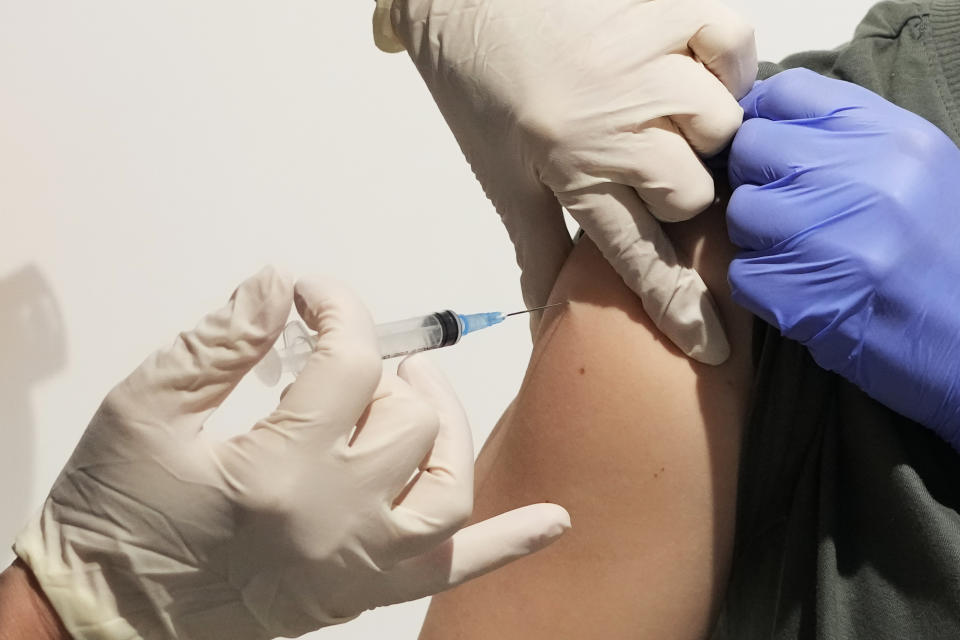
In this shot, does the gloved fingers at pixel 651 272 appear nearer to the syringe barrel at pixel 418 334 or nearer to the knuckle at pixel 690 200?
the knuckle at pixel 690 200

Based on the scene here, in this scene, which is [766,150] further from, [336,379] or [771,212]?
[336,379]

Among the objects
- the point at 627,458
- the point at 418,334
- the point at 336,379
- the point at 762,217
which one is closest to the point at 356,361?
the point at 336,379

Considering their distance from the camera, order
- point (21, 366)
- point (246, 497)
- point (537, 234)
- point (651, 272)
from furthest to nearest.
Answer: point (21, 366) → point (537, 234) → point (651, 272) → point (246, 497)

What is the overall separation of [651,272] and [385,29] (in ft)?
1.58

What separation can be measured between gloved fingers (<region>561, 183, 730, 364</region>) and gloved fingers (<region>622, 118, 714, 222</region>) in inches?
1.1

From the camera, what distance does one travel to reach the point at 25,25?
138 cm

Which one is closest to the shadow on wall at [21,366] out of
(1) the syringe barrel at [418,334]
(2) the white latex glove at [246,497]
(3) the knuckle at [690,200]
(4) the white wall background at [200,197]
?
(4) the white wall background at [200,197]

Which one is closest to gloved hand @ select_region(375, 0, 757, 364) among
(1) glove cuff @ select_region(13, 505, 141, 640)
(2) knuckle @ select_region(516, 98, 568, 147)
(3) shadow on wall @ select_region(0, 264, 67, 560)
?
(2) knuckle @ select_region(516, 98, 568, 147)

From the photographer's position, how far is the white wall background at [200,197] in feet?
4.57

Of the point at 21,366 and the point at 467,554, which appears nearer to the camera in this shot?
the point at 467,554

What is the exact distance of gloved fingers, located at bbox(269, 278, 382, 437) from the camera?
71 cm

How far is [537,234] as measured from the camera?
3.06ft

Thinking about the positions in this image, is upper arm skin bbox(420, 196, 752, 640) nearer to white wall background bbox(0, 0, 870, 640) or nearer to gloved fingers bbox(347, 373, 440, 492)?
gloved fingers bbox(347, 373, 440, 492)

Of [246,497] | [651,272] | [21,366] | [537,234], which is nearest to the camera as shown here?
[246,497]
